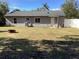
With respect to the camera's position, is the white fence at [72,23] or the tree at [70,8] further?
the tree at [70,8]

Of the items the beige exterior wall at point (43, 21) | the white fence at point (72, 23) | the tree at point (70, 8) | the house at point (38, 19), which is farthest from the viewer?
the tree at point (70, 8)

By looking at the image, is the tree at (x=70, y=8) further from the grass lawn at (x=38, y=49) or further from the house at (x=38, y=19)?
the grass lawn at (x=38, y=49)

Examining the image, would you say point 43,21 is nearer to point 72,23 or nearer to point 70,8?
point 72,23

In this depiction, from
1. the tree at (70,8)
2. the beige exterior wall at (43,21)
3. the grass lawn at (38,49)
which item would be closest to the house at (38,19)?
the beige exterior wall at (43,21)

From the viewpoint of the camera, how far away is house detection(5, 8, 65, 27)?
3859cm

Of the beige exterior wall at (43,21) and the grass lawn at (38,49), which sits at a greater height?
the beige exterior wall at (43,21)

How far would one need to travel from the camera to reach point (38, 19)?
132ft

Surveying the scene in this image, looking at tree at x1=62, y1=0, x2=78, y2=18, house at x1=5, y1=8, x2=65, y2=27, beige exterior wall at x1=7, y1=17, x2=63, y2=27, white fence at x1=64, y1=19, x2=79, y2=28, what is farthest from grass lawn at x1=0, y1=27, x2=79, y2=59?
tree at x1=62, y1=0, x2=78, y2=18

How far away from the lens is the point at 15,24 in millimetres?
41344

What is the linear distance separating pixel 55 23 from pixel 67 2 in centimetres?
941

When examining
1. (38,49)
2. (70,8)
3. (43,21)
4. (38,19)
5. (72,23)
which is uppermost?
(70,8)

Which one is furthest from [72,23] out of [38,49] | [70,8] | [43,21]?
[38,49]

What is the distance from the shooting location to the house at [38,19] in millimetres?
38594

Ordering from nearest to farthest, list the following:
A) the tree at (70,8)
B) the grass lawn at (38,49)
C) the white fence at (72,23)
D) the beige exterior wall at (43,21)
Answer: the grass lawn at (38,49) < the white fence at (72,23) < the beige exterior wall at (43,21) < the tree at (70,8)
